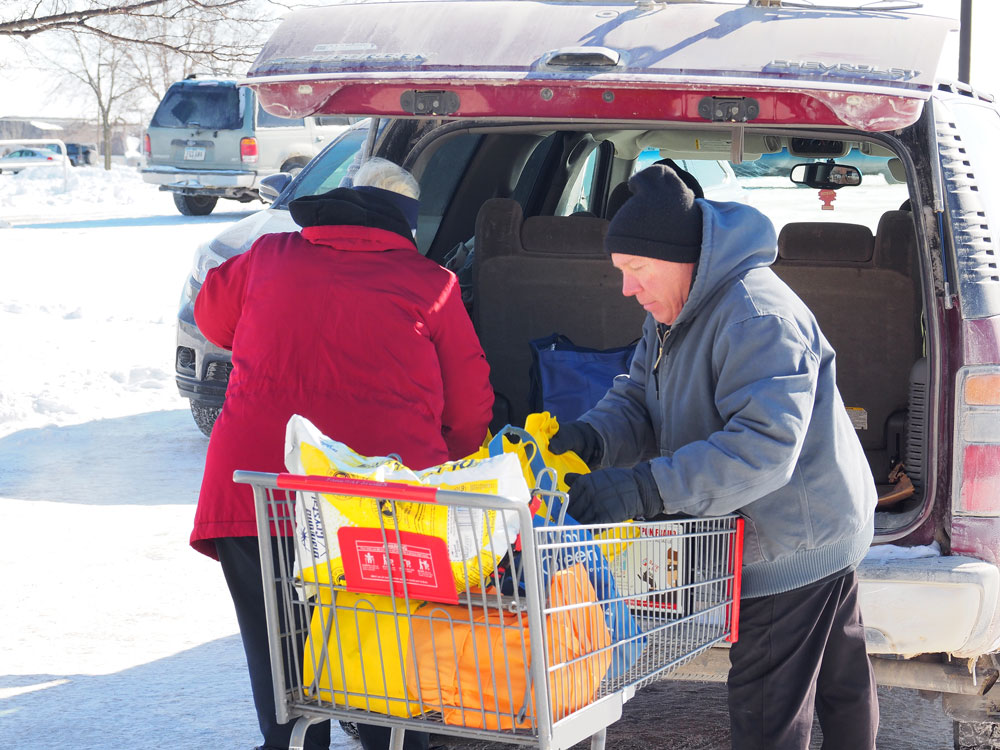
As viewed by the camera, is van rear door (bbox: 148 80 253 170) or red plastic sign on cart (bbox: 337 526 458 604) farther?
van rear door (bbox: 148 80 253 170)

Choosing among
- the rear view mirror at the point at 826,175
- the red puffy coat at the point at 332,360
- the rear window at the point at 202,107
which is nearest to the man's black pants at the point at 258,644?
the red puffy coat at the point at 332,360

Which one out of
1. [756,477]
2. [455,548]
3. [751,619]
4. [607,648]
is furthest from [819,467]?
[455,548]

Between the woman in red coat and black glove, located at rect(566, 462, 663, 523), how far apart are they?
76 centimetres

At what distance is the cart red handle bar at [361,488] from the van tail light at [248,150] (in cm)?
1773

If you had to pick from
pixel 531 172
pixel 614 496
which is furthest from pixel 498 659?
pixel 531 172

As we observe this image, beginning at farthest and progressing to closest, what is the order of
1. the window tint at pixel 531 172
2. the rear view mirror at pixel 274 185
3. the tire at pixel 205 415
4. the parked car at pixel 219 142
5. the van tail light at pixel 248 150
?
the parked car at pixel 219 142 < the van tail light at pixel 248 150 < the rear view mirror at pixel 274 185 < the tire at pixel 205 415 < the window tint at pixel 531 172

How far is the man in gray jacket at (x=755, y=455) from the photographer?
2463 mm

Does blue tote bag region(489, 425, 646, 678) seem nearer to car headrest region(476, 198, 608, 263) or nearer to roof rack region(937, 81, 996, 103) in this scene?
roof rack region(937, 81, 996, 103)

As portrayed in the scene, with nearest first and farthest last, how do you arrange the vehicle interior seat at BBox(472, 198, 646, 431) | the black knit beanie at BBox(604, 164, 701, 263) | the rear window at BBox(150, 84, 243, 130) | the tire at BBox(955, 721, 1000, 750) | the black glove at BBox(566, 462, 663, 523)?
the black glove at BBox(566, 462, 663, 523) < the black knit beanie at BBox(604, 164, 701, 263) < the tire at BBox(955, 721, 1000, 750) < the vehicle interior seat at BBox(472, 198, 646, 431) < the rear window at BBox(150, 84, 243, 130)

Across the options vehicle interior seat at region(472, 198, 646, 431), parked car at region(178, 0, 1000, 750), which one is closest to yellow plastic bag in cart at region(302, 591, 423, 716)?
parked car at region(178, 0, 1000, 750)

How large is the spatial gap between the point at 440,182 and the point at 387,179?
1886 millimetres

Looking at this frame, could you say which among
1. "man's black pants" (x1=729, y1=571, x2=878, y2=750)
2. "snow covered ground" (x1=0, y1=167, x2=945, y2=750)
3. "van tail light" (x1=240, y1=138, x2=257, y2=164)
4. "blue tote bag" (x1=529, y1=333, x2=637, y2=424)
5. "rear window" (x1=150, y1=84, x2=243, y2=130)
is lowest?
"snow covered ground" (x1=0, y1=167, x2=945, y2=750)

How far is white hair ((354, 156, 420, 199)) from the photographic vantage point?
11.7 feet

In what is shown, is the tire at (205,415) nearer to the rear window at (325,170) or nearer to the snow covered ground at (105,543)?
the snow covered ground at (105,543)
